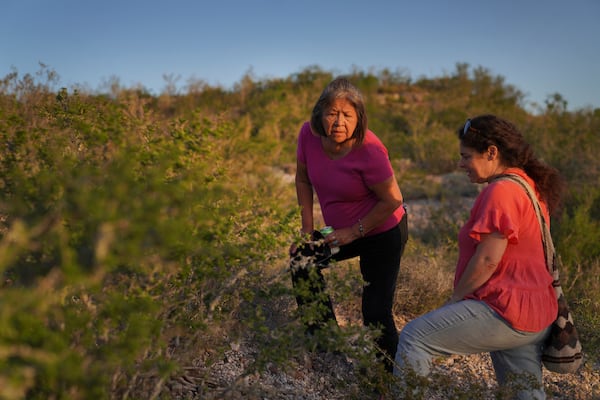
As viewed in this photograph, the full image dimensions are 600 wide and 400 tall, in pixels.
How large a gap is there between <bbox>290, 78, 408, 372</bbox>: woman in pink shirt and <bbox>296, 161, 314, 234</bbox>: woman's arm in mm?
132

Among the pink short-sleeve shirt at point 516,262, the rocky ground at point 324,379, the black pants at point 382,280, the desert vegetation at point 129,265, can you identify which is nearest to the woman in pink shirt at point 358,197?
the black pants at point 382,280

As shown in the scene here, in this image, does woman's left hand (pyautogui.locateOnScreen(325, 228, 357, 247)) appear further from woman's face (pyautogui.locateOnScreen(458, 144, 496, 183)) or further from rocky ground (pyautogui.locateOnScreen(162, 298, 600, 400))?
woman's face (pyautogui.locateOnScreen(458, 144, 496, 183))

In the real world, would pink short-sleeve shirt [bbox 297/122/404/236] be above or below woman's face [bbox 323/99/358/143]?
below

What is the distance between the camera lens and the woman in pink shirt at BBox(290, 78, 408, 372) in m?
Answer: 3.23

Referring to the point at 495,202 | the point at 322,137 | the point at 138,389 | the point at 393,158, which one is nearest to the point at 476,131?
the point at 495,202

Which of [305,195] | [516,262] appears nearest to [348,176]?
[305,195]

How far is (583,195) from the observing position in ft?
24.2

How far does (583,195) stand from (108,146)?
21.9 ft

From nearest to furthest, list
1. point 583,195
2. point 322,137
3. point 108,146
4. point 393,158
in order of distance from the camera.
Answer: point 108,146 < point 322,137 < point 583,195 < point 393,158

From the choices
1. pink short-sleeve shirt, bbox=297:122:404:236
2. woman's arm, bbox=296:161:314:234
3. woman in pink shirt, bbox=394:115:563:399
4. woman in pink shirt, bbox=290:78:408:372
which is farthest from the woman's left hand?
woman in pink shirt, bbox=394:115:563:399

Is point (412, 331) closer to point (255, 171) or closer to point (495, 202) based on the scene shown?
point (495, 202)

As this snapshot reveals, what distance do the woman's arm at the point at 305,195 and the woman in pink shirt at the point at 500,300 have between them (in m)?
1.06

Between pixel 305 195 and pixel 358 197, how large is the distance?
440mm

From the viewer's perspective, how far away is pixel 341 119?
10.5ft
